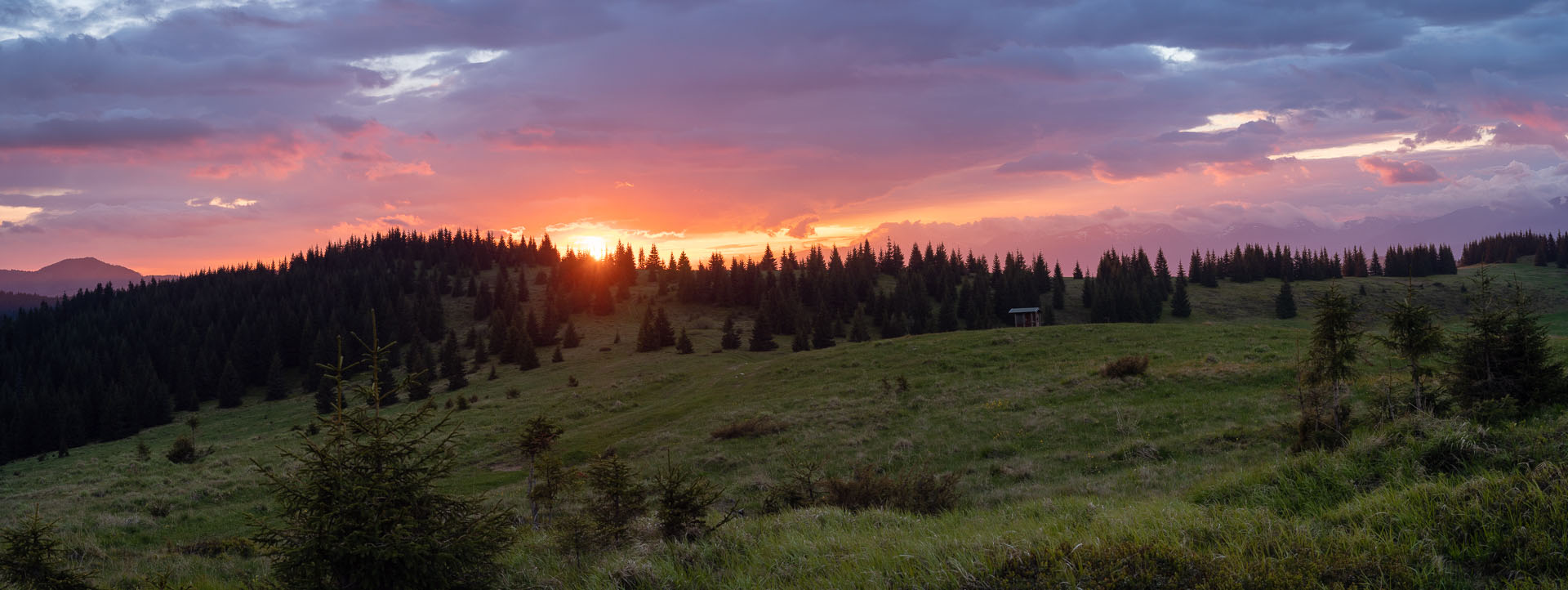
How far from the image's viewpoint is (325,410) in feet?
225

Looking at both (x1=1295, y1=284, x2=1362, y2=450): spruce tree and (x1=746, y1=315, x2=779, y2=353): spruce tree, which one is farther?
(x1=746, y1=315, x2=779, y2=353): spruce tree

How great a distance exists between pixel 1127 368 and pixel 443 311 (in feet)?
436

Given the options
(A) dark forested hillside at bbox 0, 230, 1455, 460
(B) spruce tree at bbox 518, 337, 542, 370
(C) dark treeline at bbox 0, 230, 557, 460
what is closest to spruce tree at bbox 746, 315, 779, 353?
(A) dark forested hillside at bbox 0, 230, 1455, 460

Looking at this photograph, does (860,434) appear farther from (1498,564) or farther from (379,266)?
(379,266)

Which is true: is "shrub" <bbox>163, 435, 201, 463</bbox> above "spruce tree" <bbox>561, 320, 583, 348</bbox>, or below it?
below

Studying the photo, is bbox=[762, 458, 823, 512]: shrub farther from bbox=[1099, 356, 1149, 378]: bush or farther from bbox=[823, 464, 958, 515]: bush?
bbox=[1099, 356, 1149, 378]: bush

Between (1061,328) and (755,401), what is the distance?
90.2 feet

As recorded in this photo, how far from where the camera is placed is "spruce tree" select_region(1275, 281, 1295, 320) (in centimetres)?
10919

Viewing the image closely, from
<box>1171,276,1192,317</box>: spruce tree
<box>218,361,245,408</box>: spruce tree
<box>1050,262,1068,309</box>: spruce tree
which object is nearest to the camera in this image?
<box>218,361,245,408</box>: spruce tree

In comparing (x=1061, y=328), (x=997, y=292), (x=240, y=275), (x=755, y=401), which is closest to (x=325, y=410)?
(x=755, y=401)

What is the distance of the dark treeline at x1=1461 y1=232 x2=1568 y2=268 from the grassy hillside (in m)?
183

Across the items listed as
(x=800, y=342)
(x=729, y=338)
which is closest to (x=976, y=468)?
(x=800, y=342)

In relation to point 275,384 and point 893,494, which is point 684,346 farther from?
point 893,494

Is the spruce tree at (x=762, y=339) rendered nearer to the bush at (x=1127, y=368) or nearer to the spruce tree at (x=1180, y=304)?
the bush at (x=1127, y=368)
